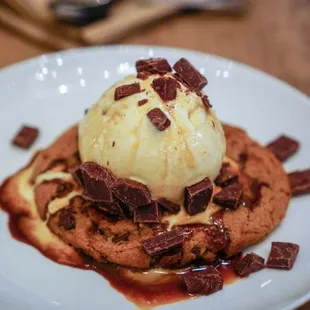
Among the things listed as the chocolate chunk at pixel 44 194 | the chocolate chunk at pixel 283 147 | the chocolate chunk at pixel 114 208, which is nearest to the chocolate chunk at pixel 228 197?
the chocolate chunk at pixel 114 208

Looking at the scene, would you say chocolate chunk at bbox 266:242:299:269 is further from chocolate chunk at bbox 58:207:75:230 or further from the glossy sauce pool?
chocolate chunk at bbox 58:207:75:230

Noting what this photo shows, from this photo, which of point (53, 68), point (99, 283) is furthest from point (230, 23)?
point (99, 283)

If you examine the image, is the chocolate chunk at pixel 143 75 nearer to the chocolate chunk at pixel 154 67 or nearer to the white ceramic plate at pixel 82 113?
the chocolate chunk at pixel 154 67

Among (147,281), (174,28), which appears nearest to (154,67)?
(147,281)

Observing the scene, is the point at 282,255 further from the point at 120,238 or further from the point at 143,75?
the point at 143,75

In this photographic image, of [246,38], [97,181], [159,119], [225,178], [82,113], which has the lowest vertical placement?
[246,38]
